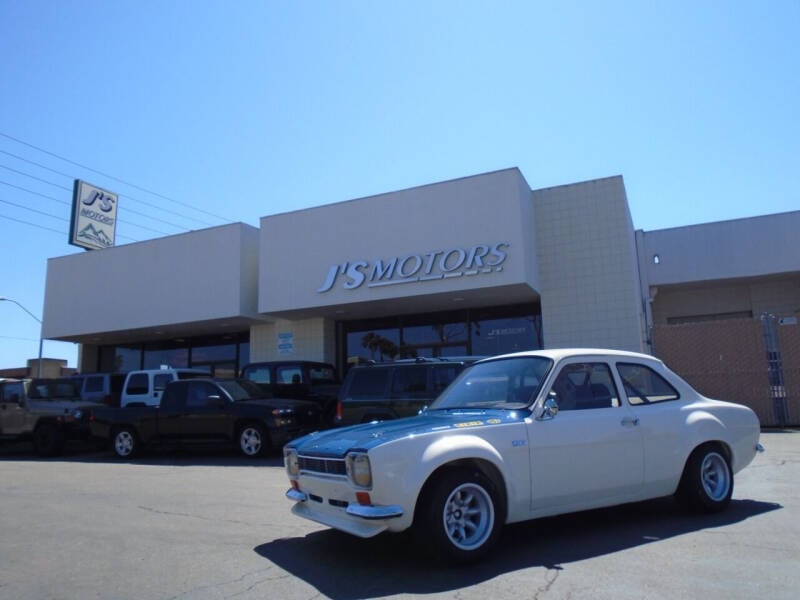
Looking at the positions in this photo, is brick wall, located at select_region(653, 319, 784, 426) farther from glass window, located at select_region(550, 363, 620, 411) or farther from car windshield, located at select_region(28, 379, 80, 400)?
car windshield, located at select_region(28, 379, 80, 400)

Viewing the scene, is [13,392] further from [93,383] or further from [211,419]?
[211,419]

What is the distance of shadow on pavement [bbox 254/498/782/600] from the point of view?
15.5 feet

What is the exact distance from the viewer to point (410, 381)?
11.9 m

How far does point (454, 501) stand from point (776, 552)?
255cm

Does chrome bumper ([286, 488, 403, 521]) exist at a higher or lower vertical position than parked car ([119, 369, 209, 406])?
lower

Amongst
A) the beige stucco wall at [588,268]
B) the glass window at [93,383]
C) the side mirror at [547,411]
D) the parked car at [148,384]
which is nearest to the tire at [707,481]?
the side mirror at [547,411]

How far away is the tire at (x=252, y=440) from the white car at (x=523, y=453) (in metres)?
7.79

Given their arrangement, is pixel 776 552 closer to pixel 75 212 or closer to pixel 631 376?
pixel 631 376

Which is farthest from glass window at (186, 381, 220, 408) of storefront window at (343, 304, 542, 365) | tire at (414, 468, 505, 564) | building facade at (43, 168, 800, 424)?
tire at (414, 468, 505, 564)

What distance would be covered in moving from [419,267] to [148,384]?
797 centimetres

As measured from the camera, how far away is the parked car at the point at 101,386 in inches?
757

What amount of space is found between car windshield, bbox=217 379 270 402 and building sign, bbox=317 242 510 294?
4.25 m

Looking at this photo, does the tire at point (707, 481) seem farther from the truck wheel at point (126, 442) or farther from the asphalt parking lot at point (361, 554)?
the truck wheel at point (126, 442)

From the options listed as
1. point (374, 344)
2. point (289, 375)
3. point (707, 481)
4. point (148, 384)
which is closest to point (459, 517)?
point (707, 481)
